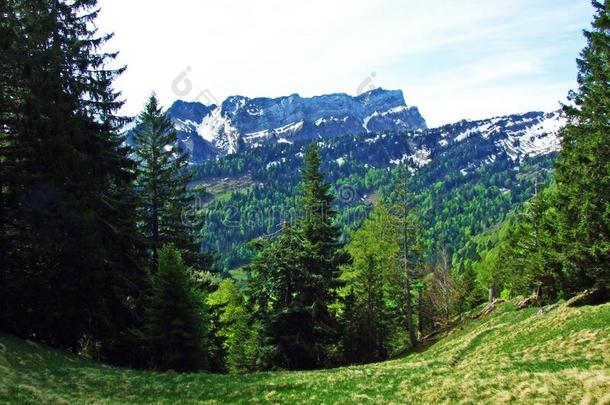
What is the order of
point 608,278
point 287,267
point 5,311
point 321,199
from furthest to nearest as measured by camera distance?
1. point 321,199
2. point 287,267
3. point 608,278
4. point 5,311

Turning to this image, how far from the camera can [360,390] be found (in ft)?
63.7

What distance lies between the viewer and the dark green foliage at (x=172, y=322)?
27.3 m

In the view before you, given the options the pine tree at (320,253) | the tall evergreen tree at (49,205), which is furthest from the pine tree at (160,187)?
the pine tree at (320,253)

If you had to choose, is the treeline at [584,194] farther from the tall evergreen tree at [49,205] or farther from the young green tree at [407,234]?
the tall evergreen tree at [49,205]

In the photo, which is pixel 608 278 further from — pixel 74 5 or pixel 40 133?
pixel 74 5

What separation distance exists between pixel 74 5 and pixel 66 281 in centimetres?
1657

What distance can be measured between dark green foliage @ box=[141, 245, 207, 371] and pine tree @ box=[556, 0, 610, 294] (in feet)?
78.3

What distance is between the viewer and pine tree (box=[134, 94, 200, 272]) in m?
34.6

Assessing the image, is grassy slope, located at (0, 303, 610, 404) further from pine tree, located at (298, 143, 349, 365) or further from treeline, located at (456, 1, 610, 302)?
pine tree, located at (298, 143, 349, 365)

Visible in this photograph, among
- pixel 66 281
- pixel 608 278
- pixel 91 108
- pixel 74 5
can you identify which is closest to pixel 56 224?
pixel 66 281

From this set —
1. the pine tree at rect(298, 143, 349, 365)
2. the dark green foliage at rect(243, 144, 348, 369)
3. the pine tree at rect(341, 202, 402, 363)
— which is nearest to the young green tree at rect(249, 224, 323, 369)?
the dark green foliage at rect(243, 144, 348, 369)

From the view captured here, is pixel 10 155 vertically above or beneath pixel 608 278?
above

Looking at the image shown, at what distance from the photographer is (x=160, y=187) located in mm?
34719

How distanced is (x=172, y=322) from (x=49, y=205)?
9.15 meters
